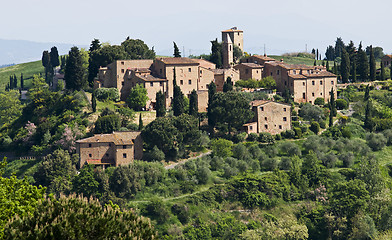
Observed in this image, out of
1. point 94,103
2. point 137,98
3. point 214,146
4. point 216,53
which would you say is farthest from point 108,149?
point 216,53

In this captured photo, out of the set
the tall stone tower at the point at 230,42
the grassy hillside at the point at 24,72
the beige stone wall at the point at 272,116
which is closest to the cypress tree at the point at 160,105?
the beige stone wall at the point at 272,116

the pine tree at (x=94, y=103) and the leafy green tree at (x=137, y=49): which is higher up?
the leafy green tree at (x=137, y=49)

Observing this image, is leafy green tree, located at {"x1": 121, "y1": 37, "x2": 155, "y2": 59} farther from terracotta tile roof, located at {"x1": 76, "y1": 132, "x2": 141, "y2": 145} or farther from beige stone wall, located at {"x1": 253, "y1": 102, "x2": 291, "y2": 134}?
terracotta tile roof, located at {"x1": 76, "y1": 132, "x2": 141, "y2": 145}

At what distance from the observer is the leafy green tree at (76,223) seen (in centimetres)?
3139

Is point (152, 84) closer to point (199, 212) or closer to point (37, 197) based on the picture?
point (199, 212)

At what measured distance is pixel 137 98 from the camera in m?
79.4

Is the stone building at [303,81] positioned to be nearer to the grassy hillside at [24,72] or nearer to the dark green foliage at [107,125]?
the dark green foliage at [107,125]

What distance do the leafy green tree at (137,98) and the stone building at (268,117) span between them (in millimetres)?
12660

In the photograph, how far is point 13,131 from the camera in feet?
267

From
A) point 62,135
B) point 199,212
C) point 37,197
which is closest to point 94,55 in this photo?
point 62,135

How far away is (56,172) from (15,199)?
3039 centimetres

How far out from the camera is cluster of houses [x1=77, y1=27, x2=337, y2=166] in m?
69.7

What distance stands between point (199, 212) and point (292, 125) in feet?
72.9

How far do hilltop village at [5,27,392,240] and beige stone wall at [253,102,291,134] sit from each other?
0.12m
